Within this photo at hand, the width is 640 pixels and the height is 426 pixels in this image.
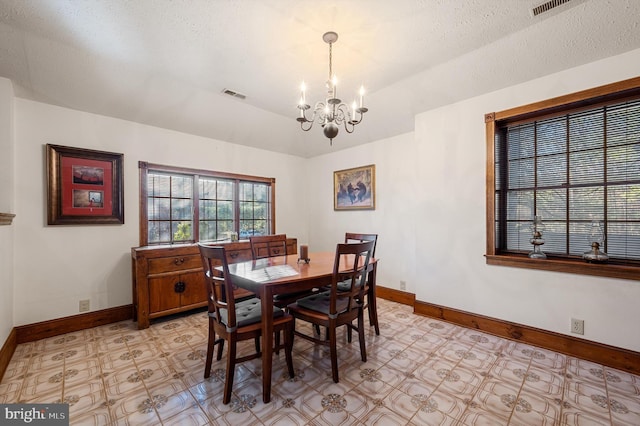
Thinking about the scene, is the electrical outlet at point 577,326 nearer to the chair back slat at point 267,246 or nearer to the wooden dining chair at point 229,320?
the wooden dining chair at point 229,320

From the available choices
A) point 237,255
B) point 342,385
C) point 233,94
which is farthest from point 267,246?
Answer: point 233,94

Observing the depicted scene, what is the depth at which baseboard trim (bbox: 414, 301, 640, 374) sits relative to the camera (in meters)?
2.18

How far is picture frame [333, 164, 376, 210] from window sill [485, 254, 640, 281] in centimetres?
198

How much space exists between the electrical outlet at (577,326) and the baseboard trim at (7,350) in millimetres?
4817

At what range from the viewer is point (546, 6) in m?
1.95

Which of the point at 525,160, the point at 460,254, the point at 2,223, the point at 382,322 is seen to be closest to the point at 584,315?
the point at 460,254

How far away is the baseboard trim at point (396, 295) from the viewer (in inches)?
151

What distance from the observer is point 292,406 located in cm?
180

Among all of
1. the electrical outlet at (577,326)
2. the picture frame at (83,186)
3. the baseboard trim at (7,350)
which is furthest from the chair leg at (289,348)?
the picture frame at (83,186)

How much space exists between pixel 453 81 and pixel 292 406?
132 inches

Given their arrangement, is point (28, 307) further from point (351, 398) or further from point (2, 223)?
point (351, 398)

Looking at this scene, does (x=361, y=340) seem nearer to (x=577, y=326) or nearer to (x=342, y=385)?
(x=342, y=385)

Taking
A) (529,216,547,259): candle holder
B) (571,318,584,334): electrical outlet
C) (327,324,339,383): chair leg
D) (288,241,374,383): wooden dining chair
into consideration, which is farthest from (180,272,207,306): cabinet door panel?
(571,318,584,334): electrical outlet
